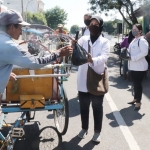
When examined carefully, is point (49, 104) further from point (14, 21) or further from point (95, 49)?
point (14, 21)

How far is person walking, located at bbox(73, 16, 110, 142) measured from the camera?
12.9 feet

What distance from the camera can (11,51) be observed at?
2383 millimetres

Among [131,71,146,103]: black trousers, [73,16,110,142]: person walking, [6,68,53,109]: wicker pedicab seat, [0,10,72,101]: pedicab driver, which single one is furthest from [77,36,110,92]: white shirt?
[131,71,146,103]: black trousers

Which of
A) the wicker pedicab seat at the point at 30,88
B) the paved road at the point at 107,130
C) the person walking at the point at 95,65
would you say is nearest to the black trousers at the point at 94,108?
the person walking at the point at 95,65

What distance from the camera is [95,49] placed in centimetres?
404

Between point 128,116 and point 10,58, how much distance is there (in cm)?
364

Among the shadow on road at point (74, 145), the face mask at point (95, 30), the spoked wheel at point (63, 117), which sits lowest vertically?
the shadow on road at point (74, 145)

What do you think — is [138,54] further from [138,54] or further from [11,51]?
[11,51]

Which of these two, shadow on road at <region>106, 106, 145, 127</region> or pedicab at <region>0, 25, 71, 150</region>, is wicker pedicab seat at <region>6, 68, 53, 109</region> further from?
shadow on road at <region>106, 106, 145, 127</region>

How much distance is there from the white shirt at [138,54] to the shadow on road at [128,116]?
91 cm

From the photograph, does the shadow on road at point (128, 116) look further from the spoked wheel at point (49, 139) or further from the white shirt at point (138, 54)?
the spoked wheel at point (49, 139)

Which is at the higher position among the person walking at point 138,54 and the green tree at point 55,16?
the green tree at point 55,16

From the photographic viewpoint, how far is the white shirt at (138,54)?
554cm

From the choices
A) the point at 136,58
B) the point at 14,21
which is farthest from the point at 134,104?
the point at 14,21
